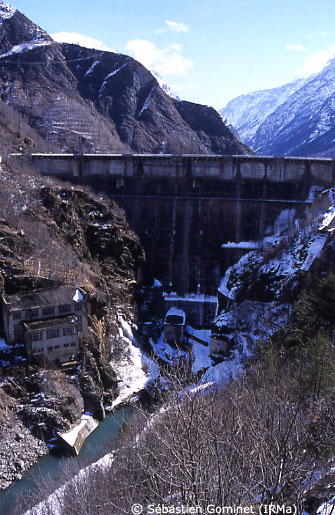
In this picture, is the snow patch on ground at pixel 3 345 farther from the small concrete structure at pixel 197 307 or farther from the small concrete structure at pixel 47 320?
the small concrete structure at pixel 197 307

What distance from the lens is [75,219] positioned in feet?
146

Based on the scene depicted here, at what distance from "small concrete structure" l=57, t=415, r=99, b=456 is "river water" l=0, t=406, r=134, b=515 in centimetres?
30

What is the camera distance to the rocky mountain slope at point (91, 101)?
7369 centimetres

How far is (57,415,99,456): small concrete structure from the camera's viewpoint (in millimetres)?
27422

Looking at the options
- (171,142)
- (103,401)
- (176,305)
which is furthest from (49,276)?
(171,142)

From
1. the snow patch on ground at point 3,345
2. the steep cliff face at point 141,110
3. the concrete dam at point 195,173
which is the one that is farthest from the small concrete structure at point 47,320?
the steep cliff face at point 141,110

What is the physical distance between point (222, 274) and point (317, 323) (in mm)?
22519

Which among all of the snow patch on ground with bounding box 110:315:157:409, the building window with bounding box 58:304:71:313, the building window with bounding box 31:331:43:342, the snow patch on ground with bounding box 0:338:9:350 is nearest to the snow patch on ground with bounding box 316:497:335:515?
the building window with bounding box 31:331:43:342

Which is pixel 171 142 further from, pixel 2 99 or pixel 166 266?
pixel 166 266

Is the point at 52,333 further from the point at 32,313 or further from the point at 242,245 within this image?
the point at 242,245

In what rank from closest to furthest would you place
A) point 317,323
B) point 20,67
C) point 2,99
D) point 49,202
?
point 317,323, point 49,202, point 2,99, point 20,67

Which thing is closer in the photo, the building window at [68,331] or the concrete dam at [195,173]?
the building window at [68,331]

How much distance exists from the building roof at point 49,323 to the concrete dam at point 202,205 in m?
14.6

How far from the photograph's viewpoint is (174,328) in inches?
1682
